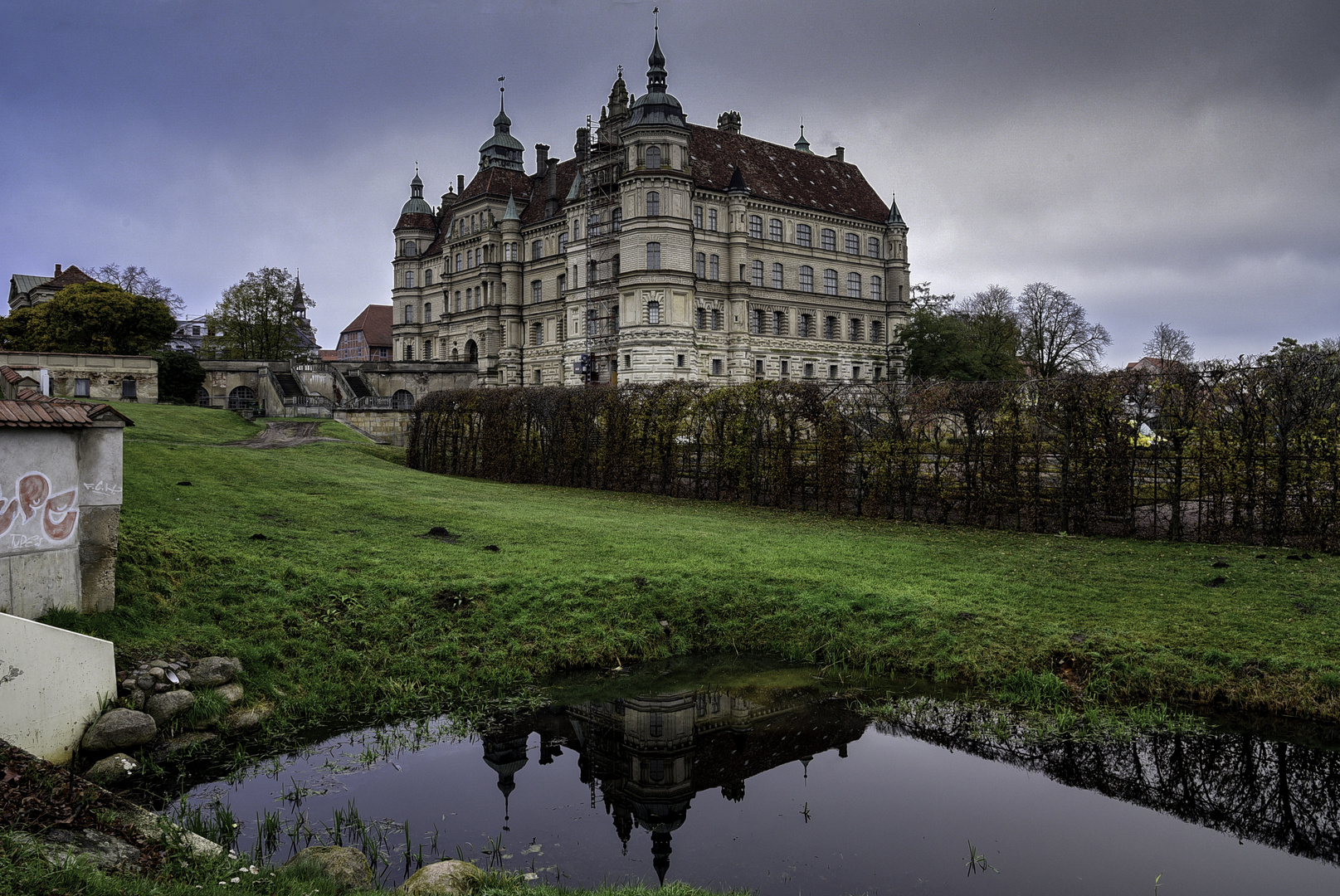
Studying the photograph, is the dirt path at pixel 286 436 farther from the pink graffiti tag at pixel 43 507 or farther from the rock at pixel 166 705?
the rock at pixel 166 705

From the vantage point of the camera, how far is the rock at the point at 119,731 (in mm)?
8812

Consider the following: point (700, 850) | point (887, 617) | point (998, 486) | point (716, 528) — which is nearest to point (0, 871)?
point (700, 850)

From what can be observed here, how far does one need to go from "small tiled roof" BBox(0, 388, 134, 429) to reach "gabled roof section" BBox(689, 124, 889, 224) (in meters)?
58.4

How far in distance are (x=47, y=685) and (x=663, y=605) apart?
26.7 feet

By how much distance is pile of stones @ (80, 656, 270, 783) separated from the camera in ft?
28.8

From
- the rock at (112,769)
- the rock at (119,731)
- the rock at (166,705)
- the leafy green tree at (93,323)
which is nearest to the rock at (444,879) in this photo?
the rock at (112,769)

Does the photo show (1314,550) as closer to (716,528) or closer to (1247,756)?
(1247,756)

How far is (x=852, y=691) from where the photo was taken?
11.3 meters

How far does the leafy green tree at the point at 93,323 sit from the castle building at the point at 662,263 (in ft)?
87.2

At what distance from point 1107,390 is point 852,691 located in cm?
1136

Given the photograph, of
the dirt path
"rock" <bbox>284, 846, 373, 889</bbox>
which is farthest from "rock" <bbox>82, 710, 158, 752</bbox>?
the dirt path

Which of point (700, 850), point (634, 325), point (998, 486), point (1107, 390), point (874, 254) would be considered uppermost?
point (874, 254)

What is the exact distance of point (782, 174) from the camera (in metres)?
73.4

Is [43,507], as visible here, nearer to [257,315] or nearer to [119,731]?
[119,731]
